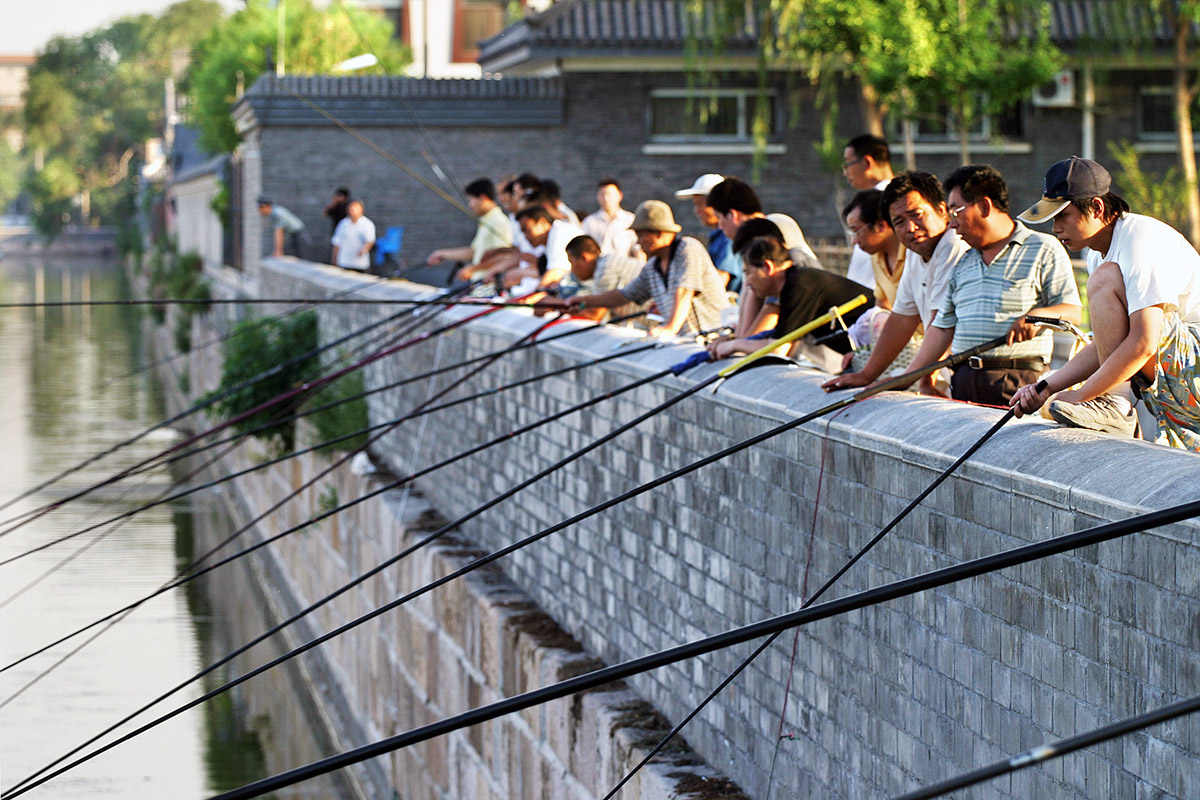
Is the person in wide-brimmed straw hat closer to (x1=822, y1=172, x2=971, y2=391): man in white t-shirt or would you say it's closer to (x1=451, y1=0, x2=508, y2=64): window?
(x1=822, y1=172, x2=971, y2=391): man in white t-shirt

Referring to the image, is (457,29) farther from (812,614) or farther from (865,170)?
(812,614)

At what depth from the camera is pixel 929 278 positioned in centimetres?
538

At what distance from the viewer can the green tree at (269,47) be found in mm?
31531

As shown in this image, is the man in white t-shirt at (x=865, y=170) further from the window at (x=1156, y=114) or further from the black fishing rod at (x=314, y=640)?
the window at (x=1156, y=114)

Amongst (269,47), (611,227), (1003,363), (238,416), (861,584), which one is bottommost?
(861,584)

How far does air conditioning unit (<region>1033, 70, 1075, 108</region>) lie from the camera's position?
1977cm

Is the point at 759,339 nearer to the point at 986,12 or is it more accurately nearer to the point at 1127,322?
the point at 1127,322

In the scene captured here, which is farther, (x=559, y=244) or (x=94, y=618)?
(x=94, y=618)

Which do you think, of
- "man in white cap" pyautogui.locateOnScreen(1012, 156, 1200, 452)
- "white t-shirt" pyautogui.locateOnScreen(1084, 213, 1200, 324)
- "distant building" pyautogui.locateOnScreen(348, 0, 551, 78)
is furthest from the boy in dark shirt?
"distant building" pyautogui.locateOnScreen(348, 0, 551, 78)

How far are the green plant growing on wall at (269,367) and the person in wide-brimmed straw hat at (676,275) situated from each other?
8.53 meters

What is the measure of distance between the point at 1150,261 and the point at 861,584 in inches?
45.2

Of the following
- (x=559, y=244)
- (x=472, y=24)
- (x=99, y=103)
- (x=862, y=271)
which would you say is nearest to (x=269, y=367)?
(x=559, y=244)

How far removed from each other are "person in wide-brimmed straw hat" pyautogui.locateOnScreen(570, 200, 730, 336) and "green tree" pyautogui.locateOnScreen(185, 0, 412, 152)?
23.0 m

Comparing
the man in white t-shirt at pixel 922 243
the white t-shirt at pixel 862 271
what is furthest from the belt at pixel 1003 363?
the white t-shirt at pixel 862 271
